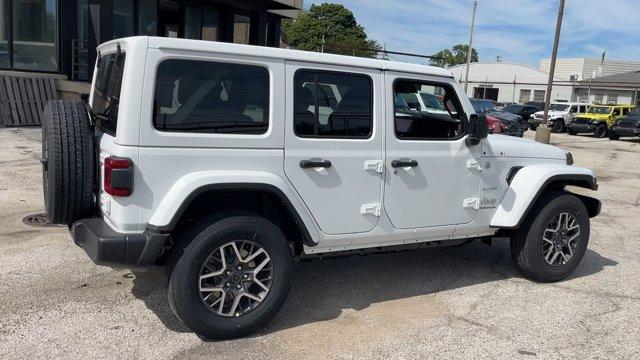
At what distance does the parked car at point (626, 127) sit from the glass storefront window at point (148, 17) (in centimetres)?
2264

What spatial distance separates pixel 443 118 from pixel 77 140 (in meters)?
2.76

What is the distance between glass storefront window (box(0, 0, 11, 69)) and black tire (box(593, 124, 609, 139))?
87.0 ft

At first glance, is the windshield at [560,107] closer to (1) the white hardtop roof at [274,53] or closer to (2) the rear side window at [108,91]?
(1) the white hardtop roof at [274,53]

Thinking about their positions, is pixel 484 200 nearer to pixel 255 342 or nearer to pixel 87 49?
pixel 255 342

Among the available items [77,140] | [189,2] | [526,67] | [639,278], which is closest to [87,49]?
[189,2]

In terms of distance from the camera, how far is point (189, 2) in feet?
53.9

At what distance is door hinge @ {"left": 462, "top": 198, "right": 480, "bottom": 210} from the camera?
4582mm

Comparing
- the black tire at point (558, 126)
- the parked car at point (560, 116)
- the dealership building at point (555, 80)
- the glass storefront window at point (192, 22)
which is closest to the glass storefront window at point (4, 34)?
the glass storefront window at point (192, 22)

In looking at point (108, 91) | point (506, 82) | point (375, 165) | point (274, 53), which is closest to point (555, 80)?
point (506, 82)

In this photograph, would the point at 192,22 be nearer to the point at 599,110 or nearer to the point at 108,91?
the point at 108,91

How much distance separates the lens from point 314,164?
3795 millimetres

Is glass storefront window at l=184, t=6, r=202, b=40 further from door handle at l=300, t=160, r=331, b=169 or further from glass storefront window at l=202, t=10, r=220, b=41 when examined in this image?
door handle at l=300, t=160, r=331, b=169

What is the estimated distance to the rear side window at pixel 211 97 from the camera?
335 cm

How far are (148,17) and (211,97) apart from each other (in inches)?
519
